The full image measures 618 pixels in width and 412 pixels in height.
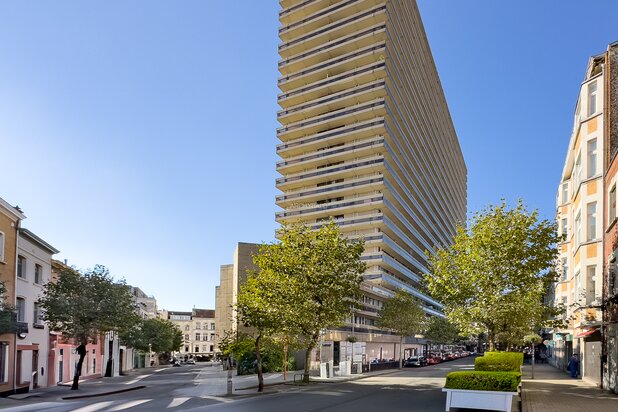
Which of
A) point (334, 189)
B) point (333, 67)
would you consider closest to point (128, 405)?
point (334, 189)

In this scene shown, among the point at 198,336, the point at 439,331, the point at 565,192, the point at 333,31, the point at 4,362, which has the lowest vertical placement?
the point at 198,336

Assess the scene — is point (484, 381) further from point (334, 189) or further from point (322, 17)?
point (322, 17)

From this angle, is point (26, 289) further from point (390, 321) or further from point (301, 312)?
point (390, 321)

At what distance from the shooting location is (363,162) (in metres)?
91.1

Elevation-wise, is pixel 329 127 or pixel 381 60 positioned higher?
pixel 381 60

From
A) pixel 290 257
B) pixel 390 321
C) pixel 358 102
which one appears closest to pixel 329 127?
pixel 358 102

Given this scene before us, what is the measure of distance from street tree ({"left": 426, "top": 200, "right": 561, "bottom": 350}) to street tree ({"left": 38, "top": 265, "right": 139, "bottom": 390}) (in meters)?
19.8

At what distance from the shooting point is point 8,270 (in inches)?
1280

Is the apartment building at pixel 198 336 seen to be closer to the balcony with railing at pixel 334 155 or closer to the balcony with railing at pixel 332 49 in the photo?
the balcony with railing at pixel 334 155

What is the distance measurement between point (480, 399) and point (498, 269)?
13.2m

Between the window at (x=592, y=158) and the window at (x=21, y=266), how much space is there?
34.1m

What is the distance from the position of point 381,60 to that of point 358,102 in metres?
7.51

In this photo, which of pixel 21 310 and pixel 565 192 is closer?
pixel 21 310

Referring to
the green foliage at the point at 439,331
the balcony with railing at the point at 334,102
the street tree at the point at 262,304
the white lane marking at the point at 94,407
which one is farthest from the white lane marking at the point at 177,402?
the green foliage at the point at 439,331
